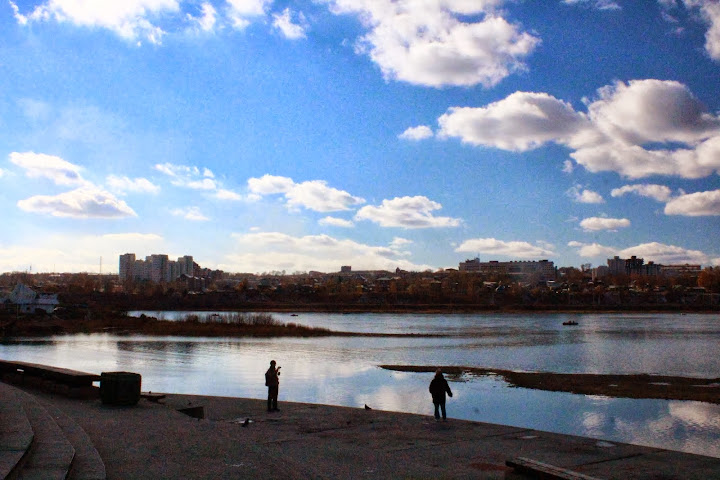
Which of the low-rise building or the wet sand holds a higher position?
the low-rise building

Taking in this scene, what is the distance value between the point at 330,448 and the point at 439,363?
117 feet

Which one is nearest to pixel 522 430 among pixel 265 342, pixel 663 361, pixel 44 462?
pixel 44 462

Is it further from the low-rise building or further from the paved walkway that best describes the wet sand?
the low-rise building

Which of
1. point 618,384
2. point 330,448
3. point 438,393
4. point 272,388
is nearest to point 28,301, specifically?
point 618,384

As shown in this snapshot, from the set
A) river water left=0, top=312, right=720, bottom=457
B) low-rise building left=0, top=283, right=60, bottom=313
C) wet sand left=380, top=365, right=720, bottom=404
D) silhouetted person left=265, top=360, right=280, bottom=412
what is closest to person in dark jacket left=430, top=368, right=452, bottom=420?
river water left=0, top=312, right=720, bottom=457

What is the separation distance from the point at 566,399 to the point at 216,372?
71.4 feet

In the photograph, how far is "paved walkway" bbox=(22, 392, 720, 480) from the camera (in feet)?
35.8

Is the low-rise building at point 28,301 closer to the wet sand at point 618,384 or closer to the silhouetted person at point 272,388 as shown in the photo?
the wet sand at point 618,384

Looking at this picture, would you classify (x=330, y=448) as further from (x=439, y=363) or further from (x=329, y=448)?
(x=439, y=363)

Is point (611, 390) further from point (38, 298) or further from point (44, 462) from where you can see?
point (38, 298)

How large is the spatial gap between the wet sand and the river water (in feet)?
5.03

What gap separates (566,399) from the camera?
101 feet

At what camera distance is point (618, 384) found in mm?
35688

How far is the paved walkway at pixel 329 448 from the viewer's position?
10.9 m
